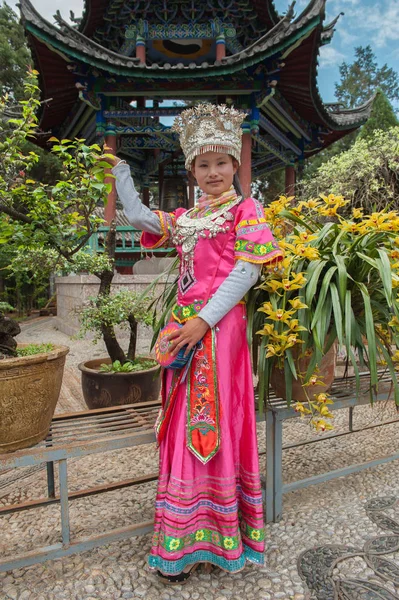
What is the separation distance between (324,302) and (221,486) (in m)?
0.77

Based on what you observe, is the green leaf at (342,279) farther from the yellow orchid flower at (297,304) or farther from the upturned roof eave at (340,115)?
the upturned roof eave at (340,115)

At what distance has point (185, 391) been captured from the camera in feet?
4.71

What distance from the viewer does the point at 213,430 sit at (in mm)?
1354

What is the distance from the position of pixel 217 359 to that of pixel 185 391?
0.17 m

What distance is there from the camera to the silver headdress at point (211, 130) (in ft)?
4.66

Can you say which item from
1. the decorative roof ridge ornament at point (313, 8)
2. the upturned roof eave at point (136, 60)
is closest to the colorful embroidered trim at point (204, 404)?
the upturned roof eave at point (136, 60)

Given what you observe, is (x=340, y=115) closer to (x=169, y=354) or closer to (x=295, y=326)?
(x=295, y=326)

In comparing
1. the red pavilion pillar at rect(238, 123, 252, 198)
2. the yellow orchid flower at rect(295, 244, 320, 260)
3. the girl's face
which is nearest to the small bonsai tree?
the girl's face

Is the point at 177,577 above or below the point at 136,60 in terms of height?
below

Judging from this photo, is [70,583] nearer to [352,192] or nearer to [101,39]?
[352,192]

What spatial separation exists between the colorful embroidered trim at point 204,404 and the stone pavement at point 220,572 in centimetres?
51

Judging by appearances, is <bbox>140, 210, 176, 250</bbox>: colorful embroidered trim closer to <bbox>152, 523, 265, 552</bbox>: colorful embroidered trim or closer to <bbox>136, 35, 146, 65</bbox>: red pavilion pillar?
<bbox>152, 523, 265, 552</bbox>: colorful embroidered trim

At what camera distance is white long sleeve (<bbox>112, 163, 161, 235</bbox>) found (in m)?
1.49

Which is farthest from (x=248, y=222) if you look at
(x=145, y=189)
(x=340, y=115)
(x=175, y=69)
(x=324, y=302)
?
(x=145, y=189)
